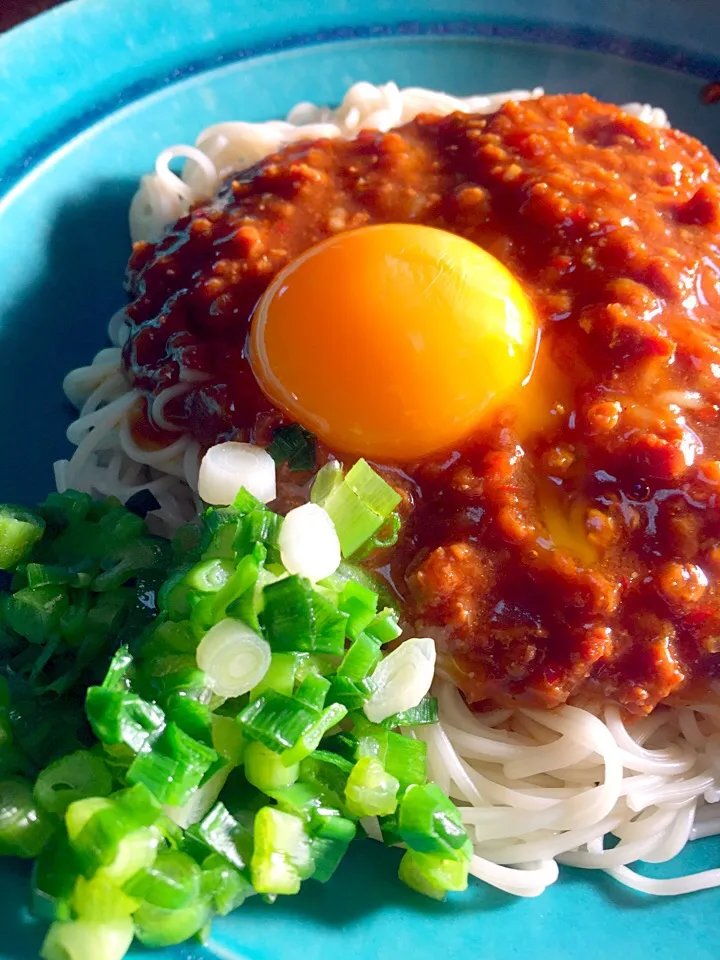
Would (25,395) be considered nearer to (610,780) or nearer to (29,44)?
(29,44)

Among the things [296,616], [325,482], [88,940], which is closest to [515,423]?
[325,482]

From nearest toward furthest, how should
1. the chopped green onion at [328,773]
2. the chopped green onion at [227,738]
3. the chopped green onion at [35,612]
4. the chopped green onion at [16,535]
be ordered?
the chopped green onion at [227,738] → the chopped green onion at [328,773] → the chopped green onion at [35,612] → the chopped green onion at [16,535]

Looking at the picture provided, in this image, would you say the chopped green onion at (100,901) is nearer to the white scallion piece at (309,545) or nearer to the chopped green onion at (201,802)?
the chopped green onion at (201,802)

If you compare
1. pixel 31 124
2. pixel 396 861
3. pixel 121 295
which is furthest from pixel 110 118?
pixel 396 861

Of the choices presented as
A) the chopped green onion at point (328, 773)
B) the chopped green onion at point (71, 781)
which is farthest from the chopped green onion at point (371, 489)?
the chopped green onion at point (71, 781)

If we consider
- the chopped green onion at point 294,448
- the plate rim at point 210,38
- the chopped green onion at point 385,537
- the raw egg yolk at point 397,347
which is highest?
the plate rim at point 210,38

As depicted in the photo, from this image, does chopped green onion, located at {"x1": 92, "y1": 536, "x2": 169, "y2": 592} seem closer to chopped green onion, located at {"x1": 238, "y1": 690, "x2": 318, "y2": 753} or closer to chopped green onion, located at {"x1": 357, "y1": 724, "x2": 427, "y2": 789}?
chopped green onion, located at {"x1": 238, "y1": 690, "x2": 318, "y2": 753}

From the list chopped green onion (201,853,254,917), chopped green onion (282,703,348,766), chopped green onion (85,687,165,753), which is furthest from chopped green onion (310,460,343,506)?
chopped green onion (201,853,254,917)
